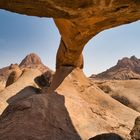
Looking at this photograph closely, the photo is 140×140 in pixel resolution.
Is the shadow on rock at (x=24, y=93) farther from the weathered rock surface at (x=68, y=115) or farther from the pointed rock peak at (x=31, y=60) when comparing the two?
the pointed rock peak at (x=31, y=60)

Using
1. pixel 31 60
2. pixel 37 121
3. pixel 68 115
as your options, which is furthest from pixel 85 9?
pixel 31 60

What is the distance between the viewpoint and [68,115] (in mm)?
8289

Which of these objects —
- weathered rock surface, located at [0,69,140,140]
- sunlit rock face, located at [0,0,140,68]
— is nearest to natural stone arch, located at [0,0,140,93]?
sunlit rock face, located at [0,0,140,68]

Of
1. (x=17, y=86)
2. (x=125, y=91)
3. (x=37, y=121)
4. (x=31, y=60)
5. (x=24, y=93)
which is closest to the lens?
(x=37, y=121)

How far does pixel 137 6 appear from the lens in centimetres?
536

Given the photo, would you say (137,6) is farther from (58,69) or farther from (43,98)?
(58,69)

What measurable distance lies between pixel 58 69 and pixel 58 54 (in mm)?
598

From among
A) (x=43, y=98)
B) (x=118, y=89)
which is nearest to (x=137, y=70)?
(x=118, y=89)

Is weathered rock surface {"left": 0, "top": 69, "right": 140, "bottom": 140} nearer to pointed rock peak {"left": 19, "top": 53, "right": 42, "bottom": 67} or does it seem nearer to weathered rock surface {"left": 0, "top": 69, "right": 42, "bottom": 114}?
weathered rock surface {"left": 0, "top": 69, "right": 42, "bottom": 114}

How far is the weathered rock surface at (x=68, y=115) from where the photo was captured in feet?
22.9

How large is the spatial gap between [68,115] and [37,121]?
Answer: 133 cm

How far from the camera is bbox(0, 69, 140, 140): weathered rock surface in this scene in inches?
275

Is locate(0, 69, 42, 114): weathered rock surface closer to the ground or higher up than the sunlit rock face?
closer to the ground

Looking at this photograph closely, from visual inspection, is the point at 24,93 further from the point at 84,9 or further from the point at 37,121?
the point at 84,9
